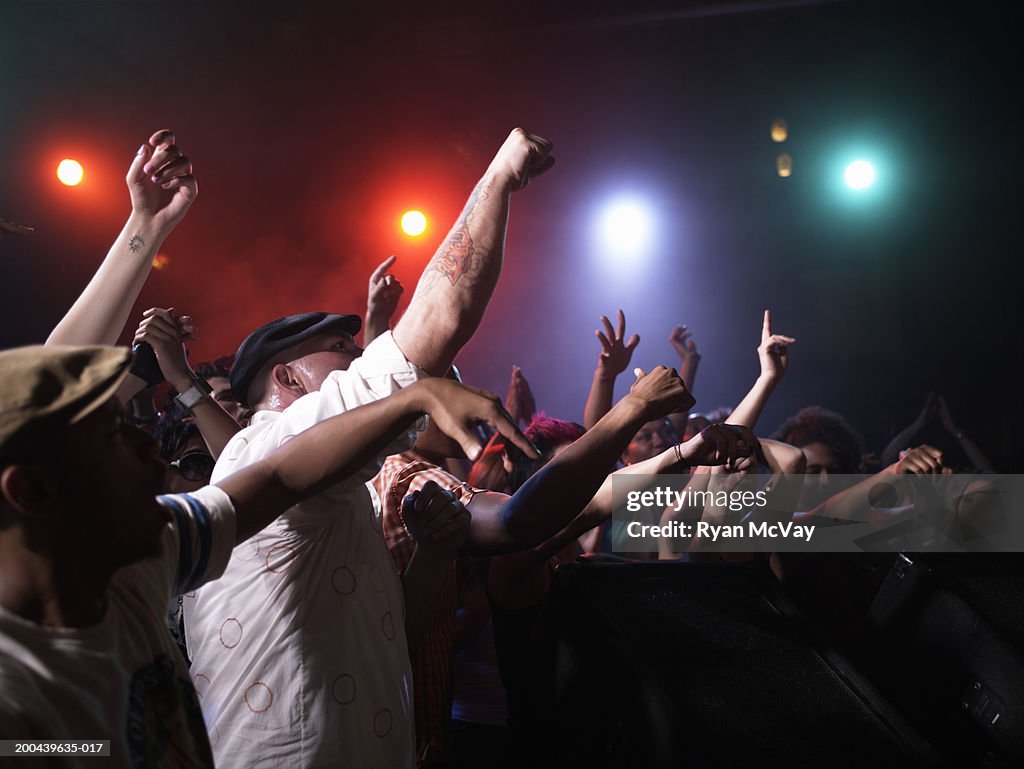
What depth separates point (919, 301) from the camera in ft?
25.2

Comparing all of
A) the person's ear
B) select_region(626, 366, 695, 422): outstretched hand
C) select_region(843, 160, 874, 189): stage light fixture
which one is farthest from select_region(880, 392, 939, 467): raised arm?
the person's ear

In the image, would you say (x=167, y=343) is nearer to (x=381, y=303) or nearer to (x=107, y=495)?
(x=381, y=303)

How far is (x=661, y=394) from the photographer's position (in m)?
1.48

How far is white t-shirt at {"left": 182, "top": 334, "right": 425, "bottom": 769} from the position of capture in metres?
1.18


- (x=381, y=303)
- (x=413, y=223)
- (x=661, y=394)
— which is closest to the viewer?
(x=661, y=394)

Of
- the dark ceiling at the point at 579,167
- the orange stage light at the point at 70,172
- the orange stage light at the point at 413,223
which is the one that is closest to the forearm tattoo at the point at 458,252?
the dark ceiling at the point at 579,167

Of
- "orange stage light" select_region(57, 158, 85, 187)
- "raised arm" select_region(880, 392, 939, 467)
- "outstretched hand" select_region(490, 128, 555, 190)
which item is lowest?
"raised arm" select_region(880, 392, 939, 467)

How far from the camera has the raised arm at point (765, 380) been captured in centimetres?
283

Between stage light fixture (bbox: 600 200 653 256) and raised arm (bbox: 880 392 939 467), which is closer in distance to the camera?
raised arm (bbox: 880 392 939 467)

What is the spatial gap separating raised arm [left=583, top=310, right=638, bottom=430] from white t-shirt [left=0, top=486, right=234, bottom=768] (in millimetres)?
2217

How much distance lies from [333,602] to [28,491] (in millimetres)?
631

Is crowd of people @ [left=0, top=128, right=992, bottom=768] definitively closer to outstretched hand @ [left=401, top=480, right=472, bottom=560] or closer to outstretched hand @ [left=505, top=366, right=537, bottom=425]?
outstretched hand @ [left=401, top=480, right=472, bottom=560]

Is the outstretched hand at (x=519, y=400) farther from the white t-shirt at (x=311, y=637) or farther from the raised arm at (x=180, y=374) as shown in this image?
the white t-shirt at (x=311, y=637)

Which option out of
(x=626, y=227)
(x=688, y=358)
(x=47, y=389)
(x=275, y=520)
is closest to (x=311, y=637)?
(x=275, y=520)
